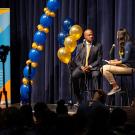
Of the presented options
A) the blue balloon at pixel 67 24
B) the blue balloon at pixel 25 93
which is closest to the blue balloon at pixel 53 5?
the blue balloon at pixel 67 24

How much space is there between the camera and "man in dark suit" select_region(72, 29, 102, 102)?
695 centimetres

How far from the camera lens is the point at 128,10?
7254 mm

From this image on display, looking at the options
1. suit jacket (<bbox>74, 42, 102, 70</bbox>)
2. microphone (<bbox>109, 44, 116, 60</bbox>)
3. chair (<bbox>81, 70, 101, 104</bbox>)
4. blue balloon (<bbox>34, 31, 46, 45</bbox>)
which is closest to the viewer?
microphone (<bbox>109, 44, 116, 60</bbox>)

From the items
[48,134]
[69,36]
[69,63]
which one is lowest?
[48,134]

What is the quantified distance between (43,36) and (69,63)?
74cm

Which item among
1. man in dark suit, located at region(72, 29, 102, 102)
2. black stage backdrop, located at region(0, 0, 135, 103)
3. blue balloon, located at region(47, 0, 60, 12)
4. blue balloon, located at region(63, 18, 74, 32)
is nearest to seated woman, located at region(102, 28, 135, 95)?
man in dark suit, located at region(72, 29, 102, 102)

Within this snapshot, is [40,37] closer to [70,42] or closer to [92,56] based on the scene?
[70,42]

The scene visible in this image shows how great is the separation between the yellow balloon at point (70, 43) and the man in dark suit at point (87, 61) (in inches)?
6.2

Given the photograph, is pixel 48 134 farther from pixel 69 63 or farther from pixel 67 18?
pixel 67 18

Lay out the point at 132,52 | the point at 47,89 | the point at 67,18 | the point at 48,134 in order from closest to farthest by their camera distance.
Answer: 1. the point at 48,134
2. the point at 132,52
3. the point at 67,18
4. the point at 47,89

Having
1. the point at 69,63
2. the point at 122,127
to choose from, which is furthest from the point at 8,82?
the point at 122,127

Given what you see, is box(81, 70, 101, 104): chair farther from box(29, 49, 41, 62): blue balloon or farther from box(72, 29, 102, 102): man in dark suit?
box(29, 49, 41, 62): blue balloon

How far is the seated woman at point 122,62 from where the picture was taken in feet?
21.5

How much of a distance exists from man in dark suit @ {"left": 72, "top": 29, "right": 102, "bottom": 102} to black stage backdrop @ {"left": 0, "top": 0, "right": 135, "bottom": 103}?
1.42 feet
